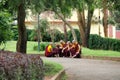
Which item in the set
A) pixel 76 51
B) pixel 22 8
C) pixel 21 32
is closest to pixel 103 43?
pixel 76 51

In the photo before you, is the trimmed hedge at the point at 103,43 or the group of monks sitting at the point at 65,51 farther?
the trimmed hedge at the point at 103,43

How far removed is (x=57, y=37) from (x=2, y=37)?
37047 millimetres

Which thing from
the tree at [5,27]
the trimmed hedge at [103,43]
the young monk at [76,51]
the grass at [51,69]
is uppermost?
the tree at [5,27]

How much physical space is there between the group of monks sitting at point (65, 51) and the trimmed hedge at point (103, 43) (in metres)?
12.5

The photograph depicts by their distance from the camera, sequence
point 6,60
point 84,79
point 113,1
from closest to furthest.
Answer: point 6,60, point 84,79, point 113,1

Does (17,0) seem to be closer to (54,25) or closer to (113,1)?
(113,1)

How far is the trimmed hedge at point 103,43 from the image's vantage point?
43719 mm

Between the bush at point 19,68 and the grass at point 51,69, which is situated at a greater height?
the bush at point 19,68

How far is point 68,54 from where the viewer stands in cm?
3177

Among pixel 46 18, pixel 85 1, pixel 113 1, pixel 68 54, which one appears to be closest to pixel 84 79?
pixel 85 1

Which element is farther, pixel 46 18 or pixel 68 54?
pixel 46 18

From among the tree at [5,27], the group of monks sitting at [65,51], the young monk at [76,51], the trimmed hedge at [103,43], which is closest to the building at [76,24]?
the trimmed hedge at [103,43]

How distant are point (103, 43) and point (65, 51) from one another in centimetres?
1390

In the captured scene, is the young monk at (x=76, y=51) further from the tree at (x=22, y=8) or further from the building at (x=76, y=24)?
the building at (x=76, y=24)
